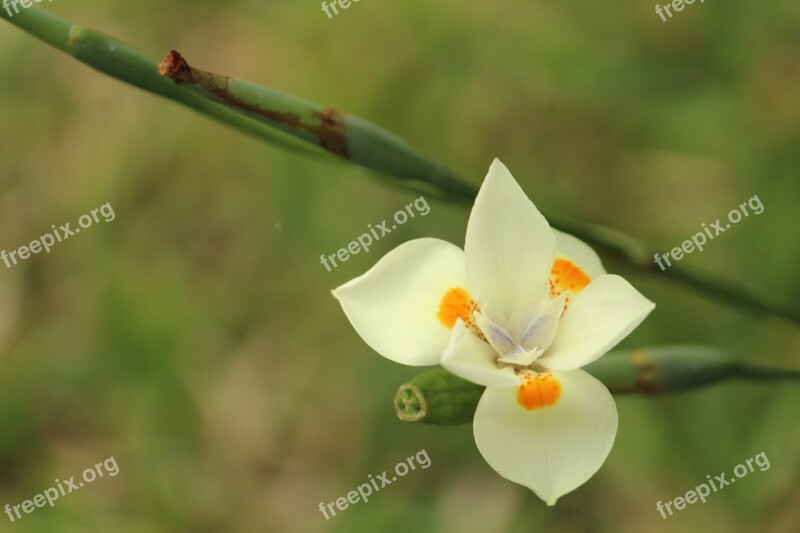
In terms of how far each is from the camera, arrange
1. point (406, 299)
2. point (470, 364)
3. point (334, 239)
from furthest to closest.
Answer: point (334, 239) < point (406, 299) < point (470, 364)

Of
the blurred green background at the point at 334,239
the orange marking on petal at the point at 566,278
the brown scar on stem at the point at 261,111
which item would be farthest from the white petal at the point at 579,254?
the blurred green background at the point at 334,239

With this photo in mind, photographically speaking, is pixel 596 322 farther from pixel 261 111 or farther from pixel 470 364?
pixel 261 111

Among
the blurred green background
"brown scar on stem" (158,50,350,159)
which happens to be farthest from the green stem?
the blurred green background

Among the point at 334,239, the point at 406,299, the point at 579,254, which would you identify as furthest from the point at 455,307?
the point at 334,239

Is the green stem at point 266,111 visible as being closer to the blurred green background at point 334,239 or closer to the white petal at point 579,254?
the white petal at point 579,254

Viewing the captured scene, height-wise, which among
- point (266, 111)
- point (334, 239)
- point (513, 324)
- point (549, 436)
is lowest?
point (549, 436)

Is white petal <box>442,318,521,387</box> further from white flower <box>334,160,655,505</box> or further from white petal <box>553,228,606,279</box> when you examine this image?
white petal <box>553,228,606,279</box>
